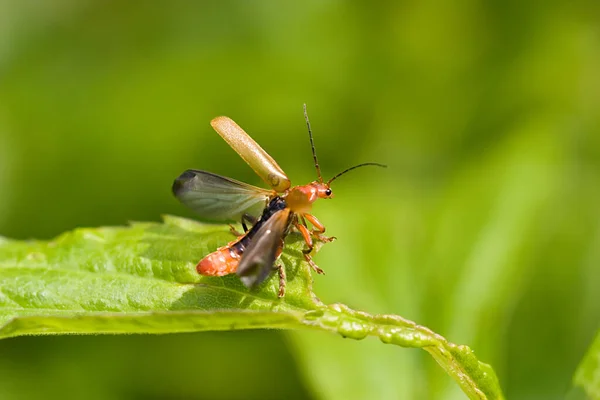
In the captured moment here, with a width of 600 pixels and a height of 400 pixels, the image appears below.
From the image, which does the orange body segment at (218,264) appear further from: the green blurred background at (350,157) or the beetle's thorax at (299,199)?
the green blurred background at (350,157)

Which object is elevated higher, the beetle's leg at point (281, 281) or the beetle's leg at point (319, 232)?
the beetle's leg at point (319, 232)

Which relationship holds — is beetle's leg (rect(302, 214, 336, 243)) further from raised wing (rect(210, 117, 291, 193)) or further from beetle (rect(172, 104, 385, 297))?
raised wing (rect(210, 117, 291, 193))

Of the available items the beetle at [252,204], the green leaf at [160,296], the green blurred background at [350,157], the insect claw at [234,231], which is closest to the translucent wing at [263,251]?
the beetle at [252,204]

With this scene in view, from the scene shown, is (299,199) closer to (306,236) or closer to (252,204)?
(306,236)

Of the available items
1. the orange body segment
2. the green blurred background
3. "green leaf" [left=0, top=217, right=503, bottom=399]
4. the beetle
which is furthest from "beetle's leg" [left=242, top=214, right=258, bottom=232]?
the green blurred background

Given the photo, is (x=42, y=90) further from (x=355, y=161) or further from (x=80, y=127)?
(x=355, y=161)
